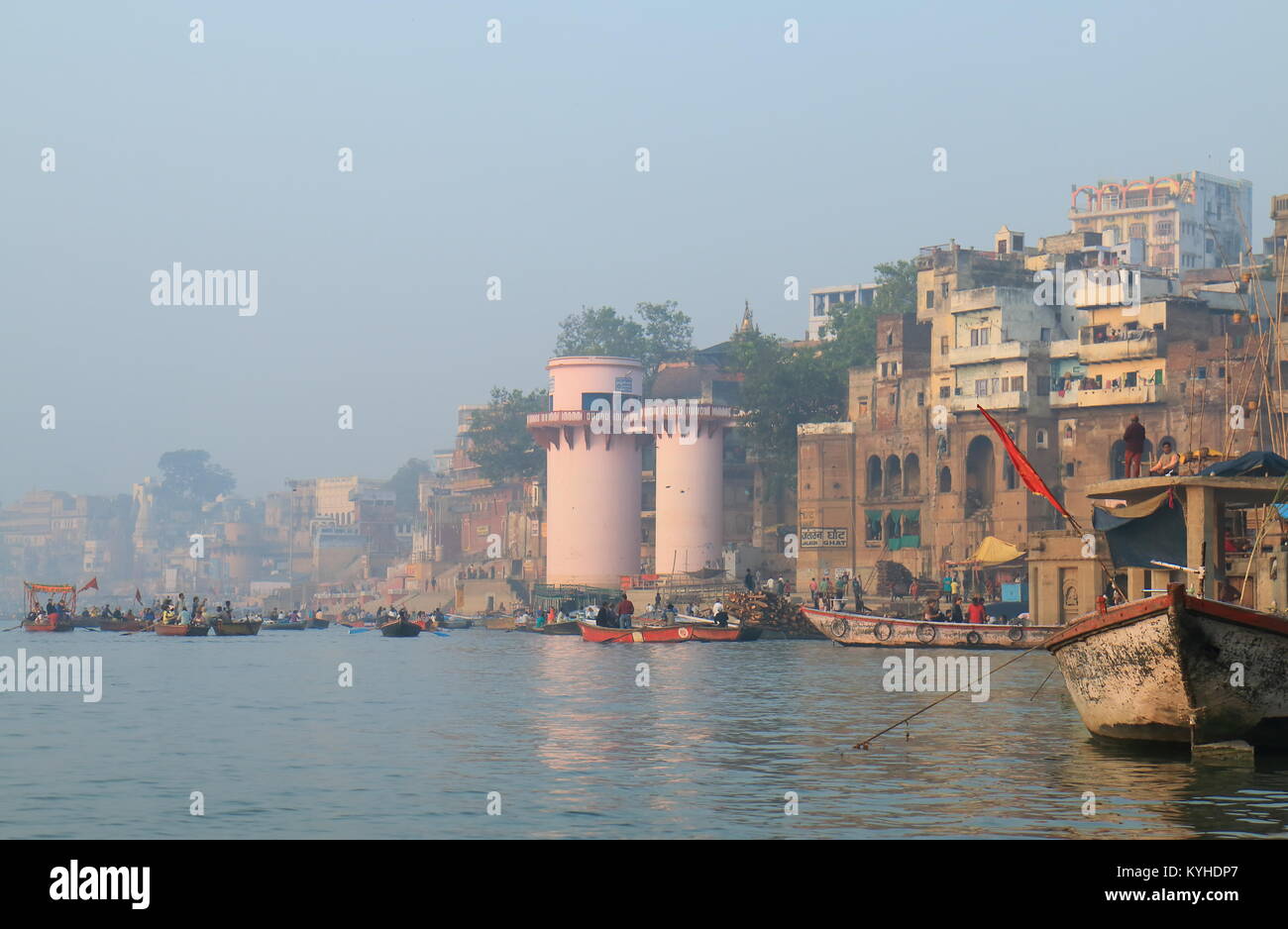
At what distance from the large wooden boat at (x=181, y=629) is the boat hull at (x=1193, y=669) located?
72073mm

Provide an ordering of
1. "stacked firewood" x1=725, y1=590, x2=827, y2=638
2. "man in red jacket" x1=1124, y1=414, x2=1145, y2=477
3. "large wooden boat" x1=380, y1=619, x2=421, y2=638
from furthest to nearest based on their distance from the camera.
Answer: "large wooden boat" x1=380, y1=619, x2=421, y2=638 → "stacked firewood" x1=725, y1=590, x2=827, y2=638 → "man in red jacket" x1=1124, y1=414, x2=1145, y2=477

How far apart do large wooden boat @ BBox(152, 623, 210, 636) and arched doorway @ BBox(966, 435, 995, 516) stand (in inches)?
1597

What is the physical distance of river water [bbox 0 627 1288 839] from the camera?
59.1 feet

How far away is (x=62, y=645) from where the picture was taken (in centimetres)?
7656

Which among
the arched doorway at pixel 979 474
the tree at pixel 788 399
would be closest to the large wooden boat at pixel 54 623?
the tree at pixel 788 399

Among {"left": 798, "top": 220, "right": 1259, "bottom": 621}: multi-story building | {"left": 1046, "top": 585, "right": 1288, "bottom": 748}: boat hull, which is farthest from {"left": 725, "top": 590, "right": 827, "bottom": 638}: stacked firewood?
{"left": 1046, "top": 585, "right": 1288, "bottom": 748}: boat hull

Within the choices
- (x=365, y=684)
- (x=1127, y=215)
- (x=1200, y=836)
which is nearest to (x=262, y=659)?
(x=365, y=684)

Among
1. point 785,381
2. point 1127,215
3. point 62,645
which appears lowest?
point 62,645

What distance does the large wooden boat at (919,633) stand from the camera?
5178cm

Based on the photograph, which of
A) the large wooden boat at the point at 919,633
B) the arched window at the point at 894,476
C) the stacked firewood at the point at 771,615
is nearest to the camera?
the large wooden boat at the point at 919,633

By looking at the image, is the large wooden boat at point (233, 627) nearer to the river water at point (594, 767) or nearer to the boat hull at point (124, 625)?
the boat hull at point (124, 625)

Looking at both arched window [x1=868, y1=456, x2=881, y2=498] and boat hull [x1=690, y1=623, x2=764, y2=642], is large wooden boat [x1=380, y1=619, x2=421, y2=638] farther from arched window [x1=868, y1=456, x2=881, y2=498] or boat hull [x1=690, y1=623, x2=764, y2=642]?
boat hull [x1=690, y1=623, x2=764, y2=642]

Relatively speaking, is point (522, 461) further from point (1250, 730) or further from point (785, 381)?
point (1250, 730)
